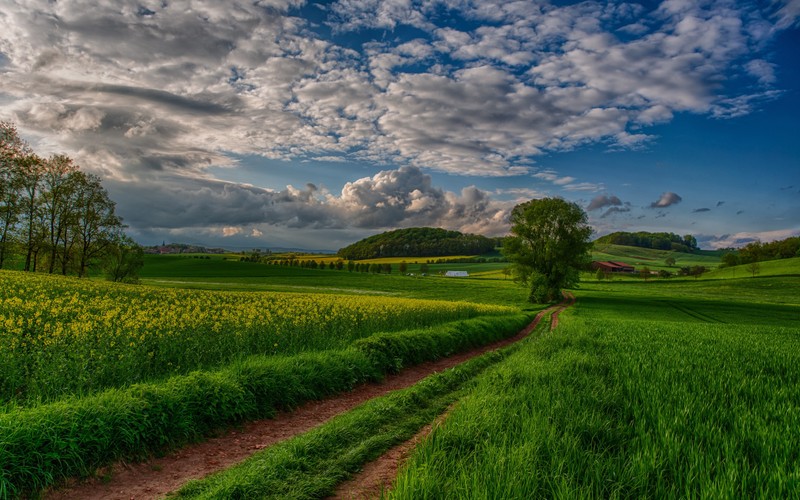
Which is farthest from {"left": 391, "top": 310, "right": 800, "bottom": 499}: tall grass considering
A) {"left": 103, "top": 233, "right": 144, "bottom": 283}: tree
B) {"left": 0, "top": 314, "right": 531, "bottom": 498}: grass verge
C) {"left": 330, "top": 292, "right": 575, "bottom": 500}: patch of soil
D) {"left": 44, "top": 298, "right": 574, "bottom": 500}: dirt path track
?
{"left": 103, "top": 233, "right": 144, "bottom": 283}: tree

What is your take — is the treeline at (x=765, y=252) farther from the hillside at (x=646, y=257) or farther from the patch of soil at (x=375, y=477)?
the patch of soil at (x=375, y=477)

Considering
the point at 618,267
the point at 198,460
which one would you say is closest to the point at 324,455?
the point at 198,460

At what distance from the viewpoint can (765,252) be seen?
12438 centimetres

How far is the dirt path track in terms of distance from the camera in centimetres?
547

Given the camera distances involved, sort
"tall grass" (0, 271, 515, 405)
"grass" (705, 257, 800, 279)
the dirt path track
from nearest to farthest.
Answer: the dirt path track → "tall grass" (0, 271, 515, 405) → "grass" (705, 257, 800, 279)

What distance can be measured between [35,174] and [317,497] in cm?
5687

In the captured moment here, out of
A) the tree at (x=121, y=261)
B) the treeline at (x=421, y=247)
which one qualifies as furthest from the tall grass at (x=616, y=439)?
the treeline at (x=421, y=247)

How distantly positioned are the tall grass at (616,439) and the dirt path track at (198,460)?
1409mm

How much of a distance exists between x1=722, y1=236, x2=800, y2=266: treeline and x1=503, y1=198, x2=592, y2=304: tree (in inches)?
3727

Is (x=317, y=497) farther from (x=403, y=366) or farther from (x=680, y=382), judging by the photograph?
(x=403, y=366)

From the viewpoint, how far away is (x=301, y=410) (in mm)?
9219

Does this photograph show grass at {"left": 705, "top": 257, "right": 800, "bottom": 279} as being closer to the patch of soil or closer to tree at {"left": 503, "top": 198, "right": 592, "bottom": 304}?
tree at {"left": 503, "top": 198, "right": 592, "bottom": 304}

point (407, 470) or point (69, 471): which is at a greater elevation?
point (407, 470)

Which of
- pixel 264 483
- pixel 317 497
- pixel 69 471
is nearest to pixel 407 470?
pixel 317 497
